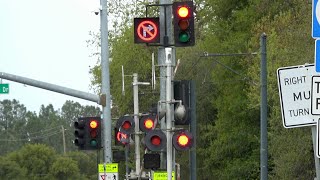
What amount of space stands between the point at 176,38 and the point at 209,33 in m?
37.6

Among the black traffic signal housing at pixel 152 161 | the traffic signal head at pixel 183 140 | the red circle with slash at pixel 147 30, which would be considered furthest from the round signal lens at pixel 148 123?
the red circle with slash at pixel 147 30

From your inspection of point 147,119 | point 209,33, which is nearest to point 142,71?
point 209,33

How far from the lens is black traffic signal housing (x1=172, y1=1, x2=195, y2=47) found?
61.7ft

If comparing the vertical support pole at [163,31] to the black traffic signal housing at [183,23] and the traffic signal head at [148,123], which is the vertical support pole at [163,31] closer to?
the black traffic signal housing at [183,23]

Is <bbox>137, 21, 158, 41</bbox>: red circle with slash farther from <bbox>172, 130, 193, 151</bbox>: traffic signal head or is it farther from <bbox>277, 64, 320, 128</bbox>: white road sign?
<bbox>277, 64, 320, 128</bbox>: white road sign

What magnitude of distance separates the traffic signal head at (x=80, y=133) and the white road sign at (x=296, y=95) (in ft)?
60.9

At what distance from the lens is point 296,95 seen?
35.9ft

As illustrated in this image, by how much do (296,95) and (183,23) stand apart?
8.05 meters

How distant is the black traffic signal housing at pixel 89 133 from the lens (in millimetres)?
29453

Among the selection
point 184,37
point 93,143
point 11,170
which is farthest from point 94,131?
point 11,170

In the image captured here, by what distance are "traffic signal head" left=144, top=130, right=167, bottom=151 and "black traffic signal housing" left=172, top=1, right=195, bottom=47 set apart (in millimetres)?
1990

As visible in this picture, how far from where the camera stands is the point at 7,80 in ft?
93.8

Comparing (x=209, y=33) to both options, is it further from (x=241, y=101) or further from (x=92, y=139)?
(x=92, y=139)

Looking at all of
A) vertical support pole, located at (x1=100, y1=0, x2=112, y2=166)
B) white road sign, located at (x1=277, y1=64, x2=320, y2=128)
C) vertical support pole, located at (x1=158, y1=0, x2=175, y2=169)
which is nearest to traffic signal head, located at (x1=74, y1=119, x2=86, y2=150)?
vertical support pole, located at (x1=100, y1=0, x2=112, y2=166)
